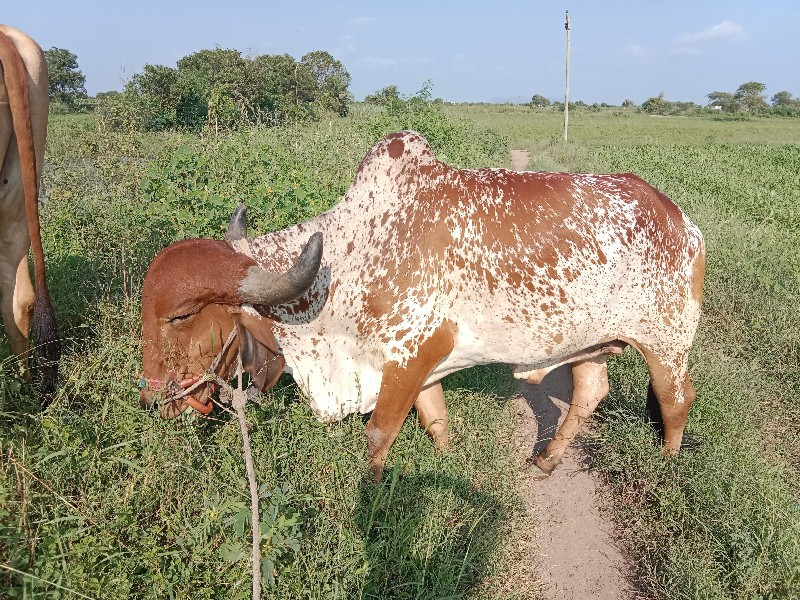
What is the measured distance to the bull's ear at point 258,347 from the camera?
131 inches

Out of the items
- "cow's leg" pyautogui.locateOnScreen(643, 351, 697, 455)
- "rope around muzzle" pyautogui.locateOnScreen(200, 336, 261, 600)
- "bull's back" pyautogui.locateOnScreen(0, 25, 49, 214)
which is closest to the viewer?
"rope around muzzle" pyautogui.locateOnScreen(200, 336, 261, 600)

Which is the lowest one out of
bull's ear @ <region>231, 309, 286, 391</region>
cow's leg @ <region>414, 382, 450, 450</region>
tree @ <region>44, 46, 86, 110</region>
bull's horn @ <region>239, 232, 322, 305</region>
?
cow's leg @ <region>414, 382, 450, 450</region>

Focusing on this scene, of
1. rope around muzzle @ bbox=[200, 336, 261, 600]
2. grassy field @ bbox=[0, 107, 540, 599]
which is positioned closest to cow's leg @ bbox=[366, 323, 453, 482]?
→ grassy field @ bbox=[0, 107, 540, 599]

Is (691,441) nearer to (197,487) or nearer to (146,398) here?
(197,487)

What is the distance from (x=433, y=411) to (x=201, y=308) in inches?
71.8

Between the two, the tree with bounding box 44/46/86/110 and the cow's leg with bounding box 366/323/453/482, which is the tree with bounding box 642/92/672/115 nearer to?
the tree with bounding box 44/46/86/110

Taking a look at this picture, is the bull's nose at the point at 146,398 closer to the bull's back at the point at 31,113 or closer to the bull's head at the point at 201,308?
the bull's head at the point at 201,308

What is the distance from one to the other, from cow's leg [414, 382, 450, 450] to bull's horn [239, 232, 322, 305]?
146 cm

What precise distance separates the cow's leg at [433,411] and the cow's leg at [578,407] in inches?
30.8

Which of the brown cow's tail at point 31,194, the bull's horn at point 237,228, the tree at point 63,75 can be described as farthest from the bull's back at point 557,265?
the tree at point 63,75

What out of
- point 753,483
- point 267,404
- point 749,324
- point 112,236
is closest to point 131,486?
point 267,404

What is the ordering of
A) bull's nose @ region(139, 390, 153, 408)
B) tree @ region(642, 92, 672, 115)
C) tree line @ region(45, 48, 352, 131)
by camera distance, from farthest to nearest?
tree @ region(642, 92, 672, 115) → tree line @ region(45, 48, 352, 131) → bull's nose @ region(139, 390, 153, 408)

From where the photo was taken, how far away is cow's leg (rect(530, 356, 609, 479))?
14.6 feet

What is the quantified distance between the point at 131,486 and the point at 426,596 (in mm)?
1489
